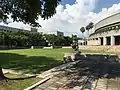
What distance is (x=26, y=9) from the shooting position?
939 centimetres

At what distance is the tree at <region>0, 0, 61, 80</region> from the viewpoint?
902cm

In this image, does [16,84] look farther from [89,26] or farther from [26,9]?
[89,26]

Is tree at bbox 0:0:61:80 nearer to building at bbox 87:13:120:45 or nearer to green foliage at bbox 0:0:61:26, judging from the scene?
green foliage at bbox 0:0:61:26

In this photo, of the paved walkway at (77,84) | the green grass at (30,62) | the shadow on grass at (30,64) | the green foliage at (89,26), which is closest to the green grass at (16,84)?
the paved walkway at (77,84)

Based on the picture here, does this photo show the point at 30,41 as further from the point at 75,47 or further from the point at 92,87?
the point at 92,87

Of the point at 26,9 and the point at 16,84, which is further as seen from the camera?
the point at 26,9

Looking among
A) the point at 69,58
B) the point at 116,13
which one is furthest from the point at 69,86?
the point at 116,13

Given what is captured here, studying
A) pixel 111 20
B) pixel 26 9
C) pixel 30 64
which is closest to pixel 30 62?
pixel 30 64

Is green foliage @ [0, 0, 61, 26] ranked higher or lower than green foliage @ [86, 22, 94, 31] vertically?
lower

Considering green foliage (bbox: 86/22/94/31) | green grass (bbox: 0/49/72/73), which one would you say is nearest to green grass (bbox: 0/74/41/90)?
green grass (bbox: 0/49/72/73)

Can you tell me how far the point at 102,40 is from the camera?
5369 centimetres

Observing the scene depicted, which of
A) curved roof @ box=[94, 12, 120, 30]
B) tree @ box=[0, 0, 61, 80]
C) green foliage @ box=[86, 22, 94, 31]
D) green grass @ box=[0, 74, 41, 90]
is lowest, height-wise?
green grass @ box=[0, 74, 41, 90]

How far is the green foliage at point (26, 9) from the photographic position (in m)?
9.02

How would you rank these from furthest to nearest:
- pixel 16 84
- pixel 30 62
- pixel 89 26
A: pixel 89 26 → pixel 30 62 → pixel 16 84
